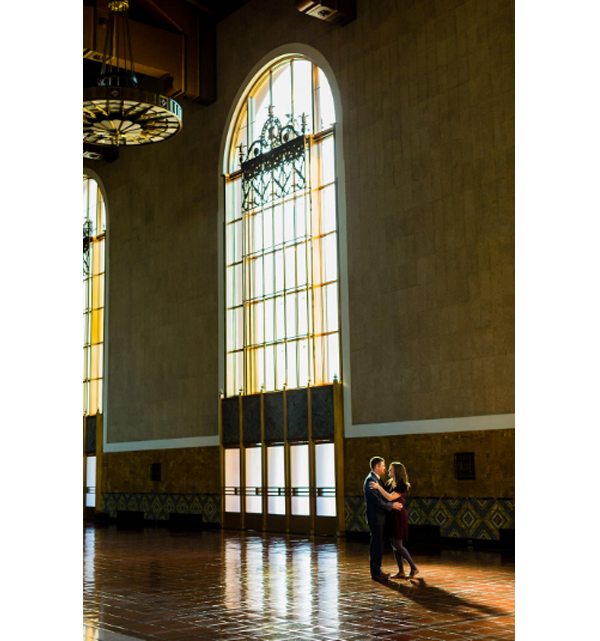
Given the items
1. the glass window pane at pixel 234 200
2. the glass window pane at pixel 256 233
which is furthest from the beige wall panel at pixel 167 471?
the glass window pane at pixel 234 200

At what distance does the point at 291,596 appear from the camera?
342 inches

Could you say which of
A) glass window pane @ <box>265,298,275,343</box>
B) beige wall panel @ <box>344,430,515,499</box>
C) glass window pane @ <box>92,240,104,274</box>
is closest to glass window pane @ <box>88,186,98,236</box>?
glass window pane @ <box>92,240,104,274</box>

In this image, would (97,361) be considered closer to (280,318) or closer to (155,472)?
(155,472)

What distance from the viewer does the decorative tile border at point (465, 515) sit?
43.6 ft

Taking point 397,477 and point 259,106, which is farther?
→ point 259,106

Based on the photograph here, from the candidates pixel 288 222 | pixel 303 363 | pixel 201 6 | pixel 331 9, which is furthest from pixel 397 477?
pixel 201 6

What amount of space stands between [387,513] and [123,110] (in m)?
9.84

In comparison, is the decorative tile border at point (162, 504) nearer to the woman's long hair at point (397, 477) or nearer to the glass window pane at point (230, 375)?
the glass window pane at point (230, 375)

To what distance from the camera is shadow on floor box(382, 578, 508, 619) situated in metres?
7.56

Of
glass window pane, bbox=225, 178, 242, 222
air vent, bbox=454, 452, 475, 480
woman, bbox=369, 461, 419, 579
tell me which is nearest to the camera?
woman, bbox=369, 461, 419, 579

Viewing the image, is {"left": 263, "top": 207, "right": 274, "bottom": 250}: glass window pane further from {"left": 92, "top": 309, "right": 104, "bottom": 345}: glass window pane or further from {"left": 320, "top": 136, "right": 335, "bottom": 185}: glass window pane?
{"left": 92, "top": 309, "right": 104, "bottom": 345}: glass window pane

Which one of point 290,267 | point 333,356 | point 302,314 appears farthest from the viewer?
point 290,267
